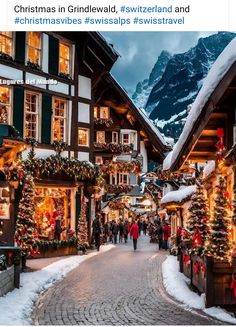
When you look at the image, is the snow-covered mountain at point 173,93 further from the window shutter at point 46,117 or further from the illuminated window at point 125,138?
the window shutter at point 46,117

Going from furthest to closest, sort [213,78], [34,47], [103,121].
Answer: [103,121] → [34,47] → [213,78]

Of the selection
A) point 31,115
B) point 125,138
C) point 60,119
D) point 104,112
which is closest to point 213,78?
point 31,115

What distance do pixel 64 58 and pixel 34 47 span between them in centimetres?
202

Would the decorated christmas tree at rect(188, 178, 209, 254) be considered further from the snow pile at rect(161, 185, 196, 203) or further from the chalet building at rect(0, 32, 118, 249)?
the snow pile at rect(161, 185, 196, 203)

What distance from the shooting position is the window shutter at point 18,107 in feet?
72.4

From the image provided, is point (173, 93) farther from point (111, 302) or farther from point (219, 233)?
point (219, 233)

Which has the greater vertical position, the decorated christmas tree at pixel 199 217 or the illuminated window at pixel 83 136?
the illuminated window at pixel 83 136

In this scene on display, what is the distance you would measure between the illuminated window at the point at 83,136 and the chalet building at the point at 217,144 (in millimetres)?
11264

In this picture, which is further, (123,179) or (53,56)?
(123,179)

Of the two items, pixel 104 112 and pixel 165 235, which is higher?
pixel 104 112

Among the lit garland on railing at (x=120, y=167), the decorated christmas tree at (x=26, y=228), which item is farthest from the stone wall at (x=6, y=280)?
the lit garland on railing at (x=120, y=167)

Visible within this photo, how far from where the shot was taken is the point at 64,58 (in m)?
25.2

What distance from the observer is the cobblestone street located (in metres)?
9.27

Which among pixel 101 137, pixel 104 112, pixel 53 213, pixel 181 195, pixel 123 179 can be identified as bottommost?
pixel 53 213
